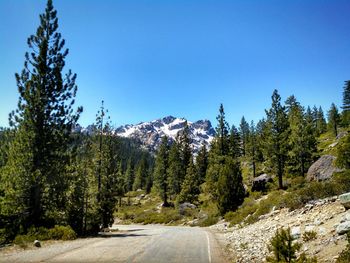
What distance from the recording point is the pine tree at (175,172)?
251ft

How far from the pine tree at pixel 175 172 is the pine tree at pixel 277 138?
31.2m

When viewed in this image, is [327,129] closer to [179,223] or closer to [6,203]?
[179,223]

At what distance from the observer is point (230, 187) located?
4009 cm

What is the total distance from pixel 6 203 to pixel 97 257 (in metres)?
12.2

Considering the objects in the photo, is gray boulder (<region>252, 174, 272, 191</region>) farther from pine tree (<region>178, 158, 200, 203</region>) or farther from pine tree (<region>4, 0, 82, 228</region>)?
pine tree (<region>4, 0, 82, 228</region>)

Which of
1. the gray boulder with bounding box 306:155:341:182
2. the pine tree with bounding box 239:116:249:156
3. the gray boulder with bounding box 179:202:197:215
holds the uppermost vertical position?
the pine tree with bounding box 239:116:249:156

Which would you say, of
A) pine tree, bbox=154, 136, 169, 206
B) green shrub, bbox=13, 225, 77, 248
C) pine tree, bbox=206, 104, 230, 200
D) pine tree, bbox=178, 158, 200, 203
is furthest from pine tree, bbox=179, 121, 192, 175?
green shrub, bbox=13, 225, 77, 248

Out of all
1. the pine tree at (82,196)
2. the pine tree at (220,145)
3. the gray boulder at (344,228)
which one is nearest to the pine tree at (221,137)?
the pine tree at (220,145)

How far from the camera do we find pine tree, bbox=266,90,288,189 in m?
→ 47.8

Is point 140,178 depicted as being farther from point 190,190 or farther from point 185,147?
point 190,190

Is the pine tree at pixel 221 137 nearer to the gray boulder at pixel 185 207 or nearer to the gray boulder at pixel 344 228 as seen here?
the gray boulder at pixel 185 207

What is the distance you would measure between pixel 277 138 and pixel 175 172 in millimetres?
33688

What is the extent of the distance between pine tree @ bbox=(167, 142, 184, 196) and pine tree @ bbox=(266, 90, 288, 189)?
31211 millimetres

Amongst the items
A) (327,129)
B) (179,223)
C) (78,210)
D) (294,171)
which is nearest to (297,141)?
(294,171)
